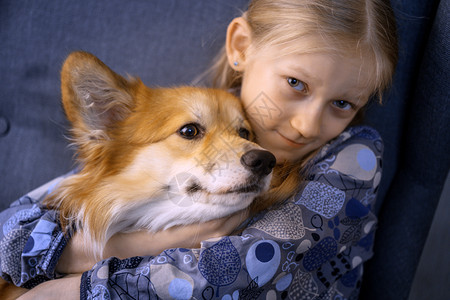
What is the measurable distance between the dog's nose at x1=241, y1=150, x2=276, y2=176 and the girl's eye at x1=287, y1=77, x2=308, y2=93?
0.33 m

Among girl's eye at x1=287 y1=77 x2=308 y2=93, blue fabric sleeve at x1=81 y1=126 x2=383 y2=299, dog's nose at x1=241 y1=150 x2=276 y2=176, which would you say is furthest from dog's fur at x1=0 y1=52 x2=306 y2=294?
girl's eye at x1=287 y1=77 x2=308 y2=93

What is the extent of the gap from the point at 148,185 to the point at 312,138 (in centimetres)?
65

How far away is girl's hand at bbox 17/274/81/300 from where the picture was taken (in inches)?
42.7

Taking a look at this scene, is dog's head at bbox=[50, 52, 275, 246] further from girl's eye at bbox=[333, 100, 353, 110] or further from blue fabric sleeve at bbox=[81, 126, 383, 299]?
girl's eye at bbox=[333, 100, 353, 110]

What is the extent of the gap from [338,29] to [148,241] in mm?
1001

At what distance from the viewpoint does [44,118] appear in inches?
71.2

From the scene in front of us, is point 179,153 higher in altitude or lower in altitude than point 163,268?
higher

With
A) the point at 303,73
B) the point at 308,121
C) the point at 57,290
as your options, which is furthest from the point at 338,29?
the point at 57,290

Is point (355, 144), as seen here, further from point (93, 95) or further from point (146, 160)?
point (93, 95)

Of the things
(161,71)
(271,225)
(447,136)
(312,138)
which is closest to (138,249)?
(271,225)

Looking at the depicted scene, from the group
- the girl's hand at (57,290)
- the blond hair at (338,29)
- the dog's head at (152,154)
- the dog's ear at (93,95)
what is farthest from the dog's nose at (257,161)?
the girl's hand at (57,290)

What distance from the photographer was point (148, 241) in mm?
1233

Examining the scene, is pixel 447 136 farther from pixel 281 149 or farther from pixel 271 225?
pixel 271 225

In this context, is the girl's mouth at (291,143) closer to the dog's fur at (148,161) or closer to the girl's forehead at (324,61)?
the dog's fur at (148,161)
